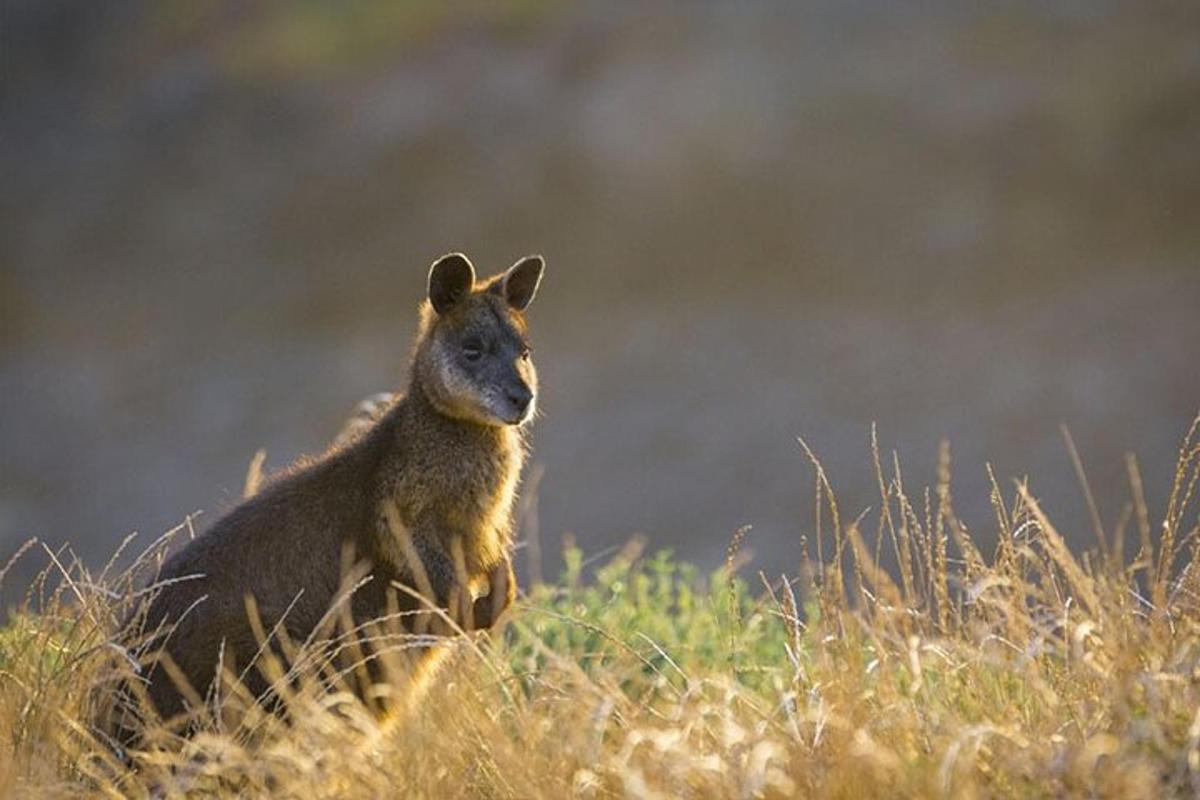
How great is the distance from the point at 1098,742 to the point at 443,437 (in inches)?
142

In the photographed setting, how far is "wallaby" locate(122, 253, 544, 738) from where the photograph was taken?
7.55 metres

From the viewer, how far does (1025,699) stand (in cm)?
641

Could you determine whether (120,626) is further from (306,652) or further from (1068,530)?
(1068,530)

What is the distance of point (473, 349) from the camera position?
8.64 metres

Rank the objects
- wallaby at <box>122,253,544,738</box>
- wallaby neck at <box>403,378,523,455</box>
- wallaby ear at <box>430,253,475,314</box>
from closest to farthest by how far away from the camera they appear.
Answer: wallaby at <box>122,253,544,738</box>, wallaby neck at <box>403,378,523,455</box>, wallaby ear at <box>430,253,475,314</box>

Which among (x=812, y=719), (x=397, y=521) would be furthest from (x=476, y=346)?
(x=812, y=719)

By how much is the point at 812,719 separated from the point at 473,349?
3061mm

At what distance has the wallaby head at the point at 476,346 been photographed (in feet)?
27.9

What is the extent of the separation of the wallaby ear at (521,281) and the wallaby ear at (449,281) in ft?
0.52

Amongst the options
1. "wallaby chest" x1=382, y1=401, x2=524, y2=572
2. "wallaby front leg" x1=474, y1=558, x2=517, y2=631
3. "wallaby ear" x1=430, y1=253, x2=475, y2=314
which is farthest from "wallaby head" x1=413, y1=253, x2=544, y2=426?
"wallaby front leg" x1=474, y1=558, x2=517, y2=631

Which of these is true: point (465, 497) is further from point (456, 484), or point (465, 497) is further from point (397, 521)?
point (397, 521)

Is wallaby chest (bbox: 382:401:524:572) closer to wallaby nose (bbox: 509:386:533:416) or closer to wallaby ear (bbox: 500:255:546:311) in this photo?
wallaby nose (bbox: 509:386:533:416)

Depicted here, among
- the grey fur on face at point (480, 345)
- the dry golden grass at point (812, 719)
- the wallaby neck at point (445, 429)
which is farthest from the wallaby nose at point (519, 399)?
the dry golden grass at point (812, 719)

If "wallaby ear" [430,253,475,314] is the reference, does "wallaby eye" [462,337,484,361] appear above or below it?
below
